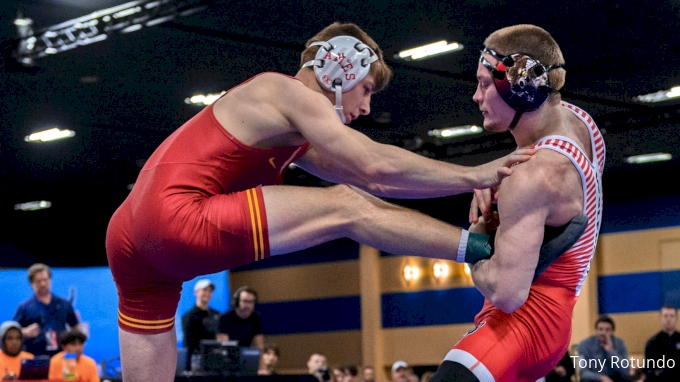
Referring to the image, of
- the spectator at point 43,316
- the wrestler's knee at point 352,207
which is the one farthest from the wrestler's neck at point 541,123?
the spectator at point 43,316

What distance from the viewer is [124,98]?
12.0 metres

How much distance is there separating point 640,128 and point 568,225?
10743mm

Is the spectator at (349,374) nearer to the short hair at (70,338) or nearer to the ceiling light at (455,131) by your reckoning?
the ceiling light at (455,131)

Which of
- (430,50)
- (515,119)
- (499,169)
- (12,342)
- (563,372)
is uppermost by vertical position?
(430,50)

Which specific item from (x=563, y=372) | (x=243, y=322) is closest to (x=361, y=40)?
(x=243, y=322)

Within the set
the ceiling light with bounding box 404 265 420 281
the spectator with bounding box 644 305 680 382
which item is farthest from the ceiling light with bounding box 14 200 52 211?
the spectator with bounding box 644 305 680 382

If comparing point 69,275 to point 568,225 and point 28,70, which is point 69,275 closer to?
point 28,70

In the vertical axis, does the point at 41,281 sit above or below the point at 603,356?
above

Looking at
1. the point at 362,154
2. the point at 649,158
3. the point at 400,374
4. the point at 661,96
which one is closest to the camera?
the point at 362,154

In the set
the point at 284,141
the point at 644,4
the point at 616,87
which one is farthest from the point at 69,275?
the point at 284,141

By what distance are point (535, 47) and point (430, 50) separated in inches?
277

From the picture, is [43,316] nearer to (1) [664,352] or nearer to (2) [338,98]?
(2) [338,98]

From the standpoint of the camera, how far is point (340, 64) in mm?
3555

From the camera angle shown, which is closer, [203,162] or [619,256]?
[203,162]
